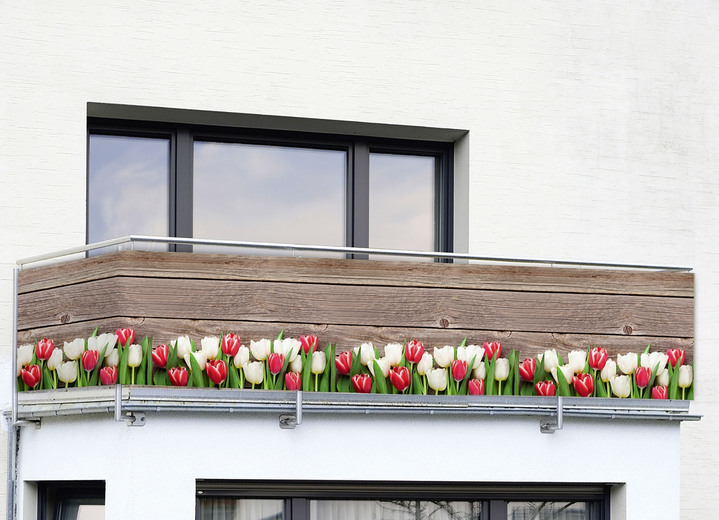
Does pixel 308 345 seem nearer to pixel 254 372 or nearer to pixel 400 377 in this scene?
pixel 254 372

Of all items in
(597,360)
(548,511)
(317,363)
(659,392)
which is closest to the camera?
(317,363)

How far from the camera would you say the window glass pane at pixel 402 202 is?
947 centimetres

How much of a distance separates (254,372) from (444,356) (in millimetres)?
1232

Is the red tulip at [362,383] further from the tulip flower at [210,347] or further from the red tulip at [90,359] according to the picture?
the red tulip at [90,359]

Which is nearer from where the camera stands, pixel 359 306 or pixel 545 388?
pixel 359 306

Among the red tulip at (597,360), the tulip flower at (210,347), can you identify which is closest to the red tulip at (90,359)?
the tulip flower at (210,347)

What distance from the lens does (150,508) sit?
682 centimetres

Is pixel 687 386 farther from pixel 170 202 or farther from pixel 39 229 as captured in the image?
pixel 39 229

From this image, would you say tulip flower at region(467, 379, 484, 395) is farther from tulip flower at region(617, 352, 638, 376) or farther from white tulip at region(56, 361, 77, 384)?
white tulip at region(56, 361, 77, 384)

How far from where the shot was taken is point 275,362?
23.2 feet

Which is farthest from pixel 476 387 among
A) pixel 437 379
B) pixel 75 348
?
pixel 75 348

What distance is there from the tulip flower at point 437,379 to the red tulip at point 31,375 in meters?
2.48

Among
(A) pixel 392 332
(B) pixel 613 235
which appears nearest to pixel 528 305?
(A) pixel 392 332

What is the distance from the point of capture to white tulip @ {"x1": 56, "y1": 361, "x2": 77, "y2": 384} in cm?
714
